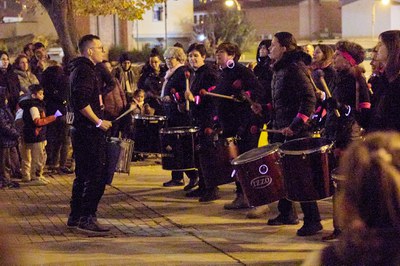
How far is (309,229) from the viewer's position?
838cm

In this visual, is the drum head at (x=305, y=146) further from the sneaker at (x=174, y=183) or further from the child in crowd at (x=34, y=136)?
the child in crowd at (x=34, y=136)

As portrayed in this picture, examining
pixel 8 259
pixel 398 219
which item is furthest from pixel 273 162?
pixel 8 259

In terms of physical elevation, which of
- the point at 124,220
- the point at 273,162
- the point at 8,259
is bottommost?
the point at 124,220

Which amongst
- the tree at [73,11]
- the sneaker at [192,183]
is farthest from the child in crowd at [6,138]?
the tree at [73,11]

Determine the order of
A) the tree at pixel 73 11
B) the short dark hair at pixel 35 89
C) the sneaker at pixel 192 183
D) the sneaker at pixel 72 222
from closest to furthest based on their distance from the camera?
the sneaker at pixel 72 222 < the sneaker at pixel 192 183 < the short dark hair at pixel 35 89 < the tree at pixel 73 11

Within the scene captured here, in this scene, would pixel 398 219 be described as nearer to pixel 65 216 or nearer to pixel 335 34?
pixel 65 216

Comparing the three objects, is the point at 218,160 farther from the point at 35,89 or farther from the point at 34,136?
the point at 35,89

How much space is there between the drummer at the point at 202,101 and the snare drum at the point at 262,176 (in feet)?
6.46

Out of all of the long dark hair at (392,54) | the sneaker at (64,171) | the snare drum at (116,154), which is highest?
the long dark hair at (392,54)

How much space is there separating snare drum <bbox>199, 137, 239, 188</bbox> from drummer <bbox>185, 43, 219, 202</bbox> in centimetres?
37

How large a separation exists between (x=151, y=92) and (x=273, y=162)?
6.05 metres

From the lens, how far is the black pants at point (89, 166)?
870cm

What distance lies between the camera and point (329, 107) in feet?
27.0

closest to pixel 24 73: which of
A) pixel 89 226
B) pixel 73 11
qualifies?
pixel 89 226
